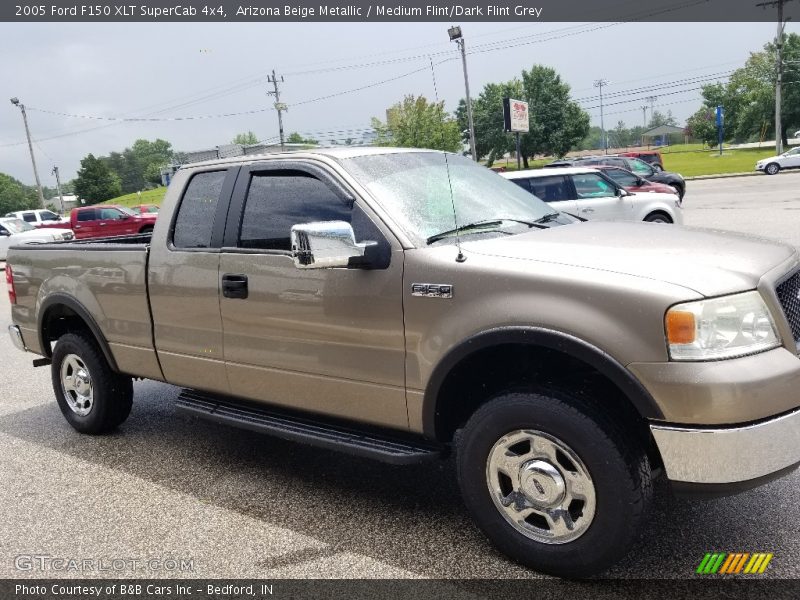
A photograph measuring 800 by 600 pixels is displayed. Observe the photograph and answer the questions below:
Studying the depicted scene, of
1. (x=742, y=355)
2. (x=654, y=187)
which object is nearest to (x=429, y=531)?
(x=742, y=355)

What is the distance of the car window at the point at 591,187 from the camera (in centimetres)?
1310

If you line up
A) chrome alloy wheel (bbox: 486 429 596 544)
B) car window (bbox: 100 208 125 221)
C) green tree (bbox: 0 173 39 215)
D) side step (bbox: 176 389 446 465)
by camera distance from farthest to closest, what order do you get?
1. green tree (bbox: 0 173 39 215)
2. car window (bbox: 100 208 125 221)
3. side step (bbox: 176 389 446 465)
4. chrome alloy wheel (bbox: 486 429 596 544)

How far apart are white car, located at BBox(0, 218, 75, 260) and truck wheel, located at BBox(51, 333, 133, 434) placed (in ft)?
68.1

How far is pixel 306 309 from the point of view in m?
3.68

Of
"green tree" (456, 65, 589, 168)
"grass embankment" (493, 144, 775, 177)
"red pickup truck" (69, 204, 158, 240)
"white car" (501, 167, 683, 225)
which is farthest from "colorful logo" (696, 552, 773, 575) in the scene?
"green tree" (456, 65, 589, 168)

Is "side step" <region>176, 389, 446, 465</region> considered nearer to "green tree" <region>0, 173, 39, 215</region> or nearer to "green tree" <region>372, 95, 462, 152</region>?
"green tree" <region>372, 95, 462, 152</region>

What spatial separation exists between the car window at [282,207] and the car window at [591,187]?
992cm

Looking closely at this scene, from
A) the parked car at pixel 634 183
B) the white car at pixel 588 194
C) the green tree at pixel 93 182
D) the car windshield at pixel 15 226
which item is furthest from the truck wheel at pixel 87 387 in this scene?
the green tree at pixel 93 182

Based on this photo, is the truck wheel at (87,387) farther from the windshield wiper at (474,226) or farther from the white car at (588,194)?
the white car at (588,194)

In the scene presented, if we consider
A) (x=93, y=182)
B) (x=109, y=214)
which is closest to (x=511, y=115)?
(x=109, y=214)

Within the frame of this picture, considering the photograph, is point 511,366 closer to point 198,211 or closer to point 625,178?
point 198,211

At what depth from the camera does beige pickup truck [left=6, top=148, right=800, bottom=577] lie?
2654mm

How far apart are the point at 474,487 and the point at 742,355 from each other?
1250mm

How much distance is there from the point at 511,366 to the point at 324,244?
3.36 feet
